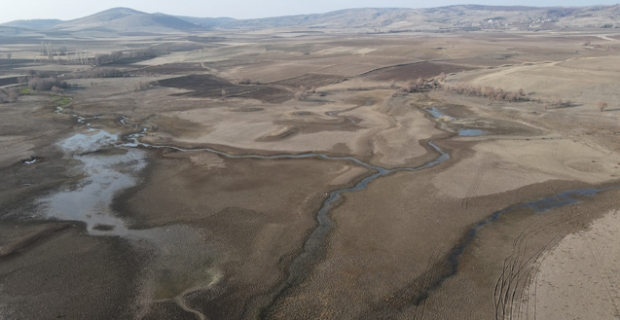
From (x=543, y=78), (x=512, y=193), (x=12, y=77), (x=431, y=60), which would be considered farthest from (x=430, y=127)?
(x=12, y=77)

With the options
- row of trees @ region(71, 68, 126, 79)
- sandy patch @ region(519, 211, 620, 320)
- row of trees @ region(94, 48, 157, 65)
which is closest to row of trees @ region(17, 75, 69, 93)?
row of trees @ region(71, 68, 126, 79)

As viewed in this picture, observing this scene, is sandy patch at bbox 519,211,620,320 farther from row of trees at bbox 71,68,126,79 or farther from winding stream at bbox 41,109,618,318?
row of trees at bbox 71,68,126,79

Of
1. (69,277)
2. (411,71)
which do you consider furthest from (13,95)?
Result: (411,71)

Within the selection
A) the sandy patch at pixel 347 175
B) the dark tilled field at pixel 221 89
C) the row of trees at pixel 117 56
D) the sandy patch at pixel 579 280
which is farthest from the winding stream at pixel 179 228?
the row of trees at pixel 117 56

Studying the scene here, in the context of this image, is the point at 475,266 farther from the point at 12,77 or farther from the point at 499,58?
the point at 12,77

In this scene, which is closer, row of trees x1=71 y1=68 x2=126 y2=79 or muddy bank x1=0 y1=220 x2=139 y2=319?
muddy bank x1=0 y1=220 x2=139 y2=319

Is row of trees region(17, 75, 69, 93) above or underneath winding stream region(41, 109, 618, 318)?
above

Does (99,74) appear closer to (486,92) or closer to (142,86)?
(142,86)
